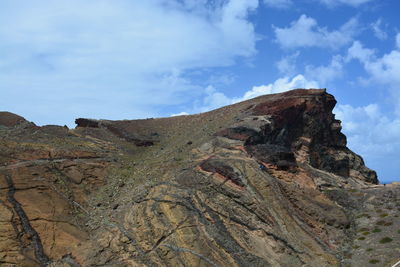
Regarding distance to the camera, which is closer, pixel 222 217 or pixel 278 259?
pixel 278 259

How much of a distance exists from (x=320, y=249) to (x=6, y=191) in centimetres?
2403

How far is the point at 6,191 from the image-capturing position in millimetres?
27156

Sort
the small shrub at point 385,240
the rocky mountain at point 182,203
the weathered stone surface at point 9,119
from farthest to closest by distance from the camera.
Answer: the weathered stone surface at point 9,119, the small shrub at point 385,240, the rocky mountain at point 182,203

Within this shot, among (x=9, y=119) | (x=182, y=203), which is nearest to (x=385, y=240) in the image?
(x=182, y=203)

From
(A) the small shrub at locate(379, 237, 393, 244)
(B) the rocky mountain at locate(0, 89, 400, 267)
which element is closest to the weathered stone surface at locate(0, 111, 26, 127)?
(B) the rocky mountain at locate(0, 89, 400, 267)

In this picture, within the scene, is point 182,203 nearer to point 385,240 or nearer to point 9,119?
point 385,240

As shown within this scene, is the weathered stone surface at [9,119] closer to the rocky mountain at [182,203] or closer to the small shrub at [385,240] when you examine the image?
the rocky mountain at [182,203]

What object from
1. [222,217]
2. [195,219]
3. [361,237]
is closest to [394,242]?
[361,237]

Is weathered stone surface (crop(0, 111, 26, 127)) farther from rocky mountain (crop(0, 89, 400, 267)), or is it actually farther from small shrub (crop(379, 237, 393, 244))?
small shrub (crop(379, 237, 393, 244))

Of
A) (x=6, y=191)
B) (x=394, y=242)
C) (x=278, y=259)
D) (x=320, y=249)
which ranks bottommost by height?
(x=6, y=191)

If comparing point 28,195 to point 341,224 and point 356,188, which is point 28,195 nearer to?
point 341,224

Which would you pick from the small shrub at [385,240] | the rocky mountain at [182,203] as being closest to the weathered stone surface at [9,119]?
the rocky mountain at [182,203]

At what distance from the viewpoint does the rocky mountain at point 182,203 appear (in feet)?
82.5

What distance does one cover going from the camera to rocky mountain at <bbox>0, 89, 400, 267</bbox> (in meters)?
25.1
